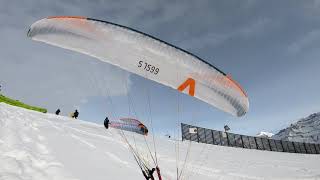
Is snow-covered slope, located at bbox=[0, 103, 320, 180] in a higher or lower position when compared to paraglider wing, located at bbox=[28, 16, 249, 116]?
lower

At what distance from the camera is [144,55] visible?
1091cm

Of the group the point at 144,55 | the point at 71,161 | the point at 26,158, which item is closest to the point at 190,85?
the point at 144,55

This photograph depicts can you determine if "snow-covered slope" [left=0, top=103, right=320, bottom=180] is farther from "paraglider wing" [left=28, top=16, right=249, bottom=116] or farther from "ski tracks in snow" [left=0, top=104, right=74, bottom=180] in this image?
"paraglider wing" [left=28, top=16, right=249, bottom=116]

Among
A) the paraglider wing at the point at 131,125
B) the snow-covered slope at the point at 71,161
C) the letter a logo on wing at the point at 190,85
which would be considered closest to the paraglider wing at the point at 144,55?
the letter a logo on wing at the point at 190,85

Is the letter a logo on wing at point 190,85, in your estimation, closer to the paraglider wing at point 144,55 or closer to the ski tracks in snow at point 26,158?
the paraglider wing at point 144,55

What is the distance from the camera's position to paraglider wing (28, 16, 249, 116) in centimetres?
1056

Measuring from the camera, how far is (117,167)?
553 inches

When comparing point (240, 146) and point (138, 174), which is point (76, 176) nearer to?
point (138, 174)

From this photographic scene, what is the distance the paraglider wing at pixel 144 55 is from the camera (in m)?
10.6

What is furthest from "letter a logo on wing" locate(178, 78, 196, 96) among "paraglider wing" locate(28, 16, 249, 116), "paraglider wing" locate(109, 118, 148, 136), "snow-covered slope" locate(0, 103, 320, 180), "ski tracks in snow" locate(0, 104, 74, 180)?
"paraglider wing" locate(109, 118, 148, 136)

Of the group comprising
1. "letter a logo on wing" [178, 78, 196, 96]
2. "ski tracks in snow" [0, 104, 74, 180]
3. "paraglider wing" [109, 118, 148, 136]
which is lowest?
"ski tracks in snow" [0, 104, 74, 180]

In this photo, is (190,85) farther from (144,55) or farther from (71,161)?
(71,161)

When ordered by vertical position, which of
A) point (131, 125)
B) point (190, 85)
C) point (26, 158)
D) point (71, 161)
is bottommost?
point (26, 158)

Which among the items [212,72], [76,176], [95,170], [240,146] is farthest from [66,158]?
[240,146]
